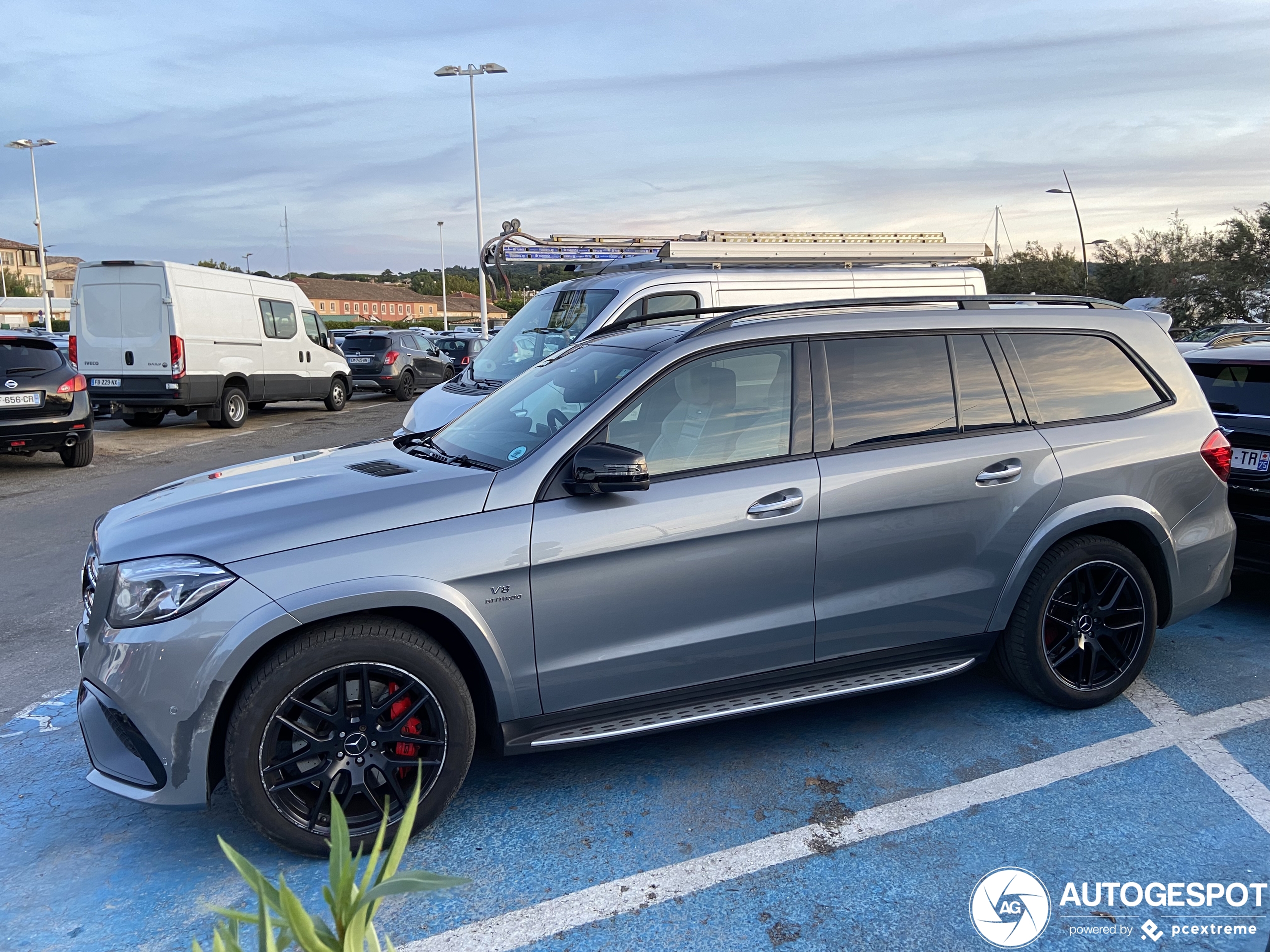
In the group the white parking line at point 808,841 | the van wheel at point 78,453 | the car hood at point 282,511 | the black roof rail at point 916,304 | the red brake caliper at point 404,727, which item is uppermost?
the black roof rail at point 916,304

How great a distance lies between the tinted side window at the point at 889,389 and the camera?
3.76 meters

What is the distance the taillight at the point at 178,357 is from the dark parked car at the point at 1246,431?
13.7 meters

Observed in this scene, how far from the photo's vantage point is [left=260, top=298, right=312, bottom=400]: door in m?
17.3

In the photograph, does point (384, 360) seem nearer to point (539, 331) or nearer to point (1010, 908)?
point (539, 331)

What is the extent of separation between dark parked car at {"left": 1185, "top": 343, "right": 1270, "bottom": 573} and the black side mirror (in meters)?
3.65

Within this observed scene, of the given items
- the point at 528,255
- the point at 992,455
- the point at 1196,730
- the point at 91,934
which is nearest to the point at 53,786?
the point at 91,934

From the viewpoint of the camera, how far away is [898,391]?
3873mm

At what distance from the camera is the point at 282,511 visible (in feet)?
10.3

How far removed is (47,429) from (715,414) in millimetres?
10238

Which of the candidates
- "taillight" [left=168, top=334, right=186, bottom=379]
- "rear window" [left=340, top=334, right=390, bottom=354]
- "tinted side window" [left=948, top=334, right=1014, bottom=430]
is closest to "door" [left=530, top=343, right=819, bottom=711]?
"tinted side window" [left=948, top=334, right=1014, bottom=430]

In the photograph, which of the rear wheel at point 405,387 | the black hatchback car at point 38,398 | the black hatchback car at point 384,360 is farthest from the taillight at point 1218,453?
the rear wheel at point 405,387

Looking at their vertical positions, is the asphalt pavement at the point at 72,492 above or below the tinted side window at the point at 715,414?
below

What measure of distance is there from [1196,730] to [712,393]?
244 cm

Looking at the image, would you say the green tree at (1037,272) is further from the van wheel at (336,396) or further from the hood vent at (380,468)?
the hood vent at (380,468)
